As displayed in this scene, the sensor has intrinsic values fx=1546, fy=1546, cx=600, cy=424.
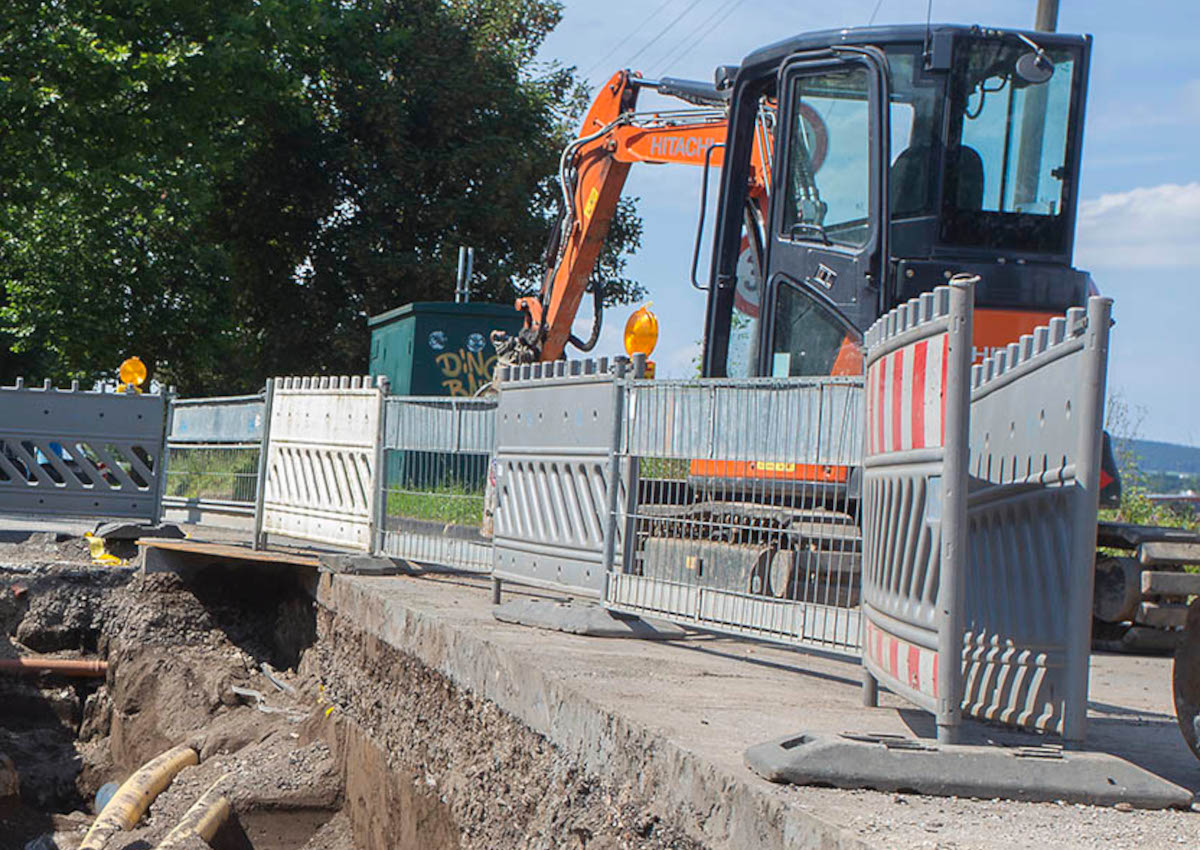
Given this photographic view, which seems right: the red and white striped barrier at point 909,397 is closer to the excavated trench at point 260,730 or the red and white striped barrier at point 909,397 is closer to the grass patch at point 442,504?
the excavated trench at point 260,730

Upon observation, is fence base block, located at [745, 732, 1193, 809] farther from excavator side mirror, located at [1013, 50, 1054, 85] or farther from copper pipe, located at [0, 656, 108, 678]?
copper pipe, located at [0, 656, 108, 678]

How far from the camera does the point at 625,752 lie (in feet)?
15.9

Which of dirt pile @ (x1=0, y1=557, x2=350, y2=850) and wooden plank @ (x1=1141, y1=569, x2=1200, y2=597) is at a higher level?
wooden plank @ (x1=1141, y1=569, x2=1200, y2=597)

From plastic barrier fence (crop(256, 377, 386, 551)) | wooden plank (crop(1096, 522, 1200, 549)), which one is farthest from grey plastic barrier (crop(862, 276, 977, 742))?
plastic barrier fence (crop(256, 377, 386, 551))

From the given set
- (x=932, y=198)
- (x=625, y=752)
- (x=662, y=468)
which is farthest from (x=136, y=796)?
(x=932, y=198)

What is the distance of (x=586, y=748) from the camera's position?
5.26 meters

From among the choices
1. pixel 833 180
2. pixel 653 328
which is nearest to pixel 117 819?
pixel 653 328

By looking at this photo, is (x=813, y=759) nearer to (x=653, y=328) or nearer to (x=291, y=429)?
(x=653, y=328)

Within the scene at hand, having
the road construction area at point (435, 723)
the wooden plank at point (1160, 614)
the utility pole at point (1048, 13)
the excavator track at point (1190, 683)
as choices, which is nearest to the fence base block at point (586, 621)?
the road construction area at point (435, 723)

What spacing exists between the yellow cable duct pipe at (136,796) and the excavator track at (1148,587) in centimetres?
577

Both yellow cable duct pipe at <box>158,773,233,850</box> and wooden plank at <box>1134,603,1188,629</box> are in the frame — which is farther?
wooden plank at <box>1134,603,1188,629</box>

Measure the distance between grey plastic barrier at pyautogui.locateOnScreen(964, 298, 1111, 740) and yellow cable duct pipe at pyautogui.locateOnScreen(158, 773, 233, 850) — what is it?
15.2 ft

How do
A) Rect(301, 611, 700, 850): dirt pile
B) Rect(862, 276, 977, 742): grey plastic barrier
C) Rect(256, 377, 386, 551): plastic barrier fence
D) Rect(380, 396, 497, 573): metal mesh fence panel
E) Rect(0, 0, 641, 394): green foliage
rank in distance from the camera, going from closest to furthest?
Rect(862, 276, 977, 742): grey plastic barrier < Rect(301, 611, 700, 850): dirt pile < Rect(380, 396, 497, 573): metal mesh fence panel < Rect(256, 377, 386, 551): plastic barrier fence < Rect(0, 0, 641, 394): green foliage

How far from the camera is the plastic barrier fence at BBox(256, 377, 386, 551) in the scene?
10.9 m
